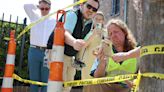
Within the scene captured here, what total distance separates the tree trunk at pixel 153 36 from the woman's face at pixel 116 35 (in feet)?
5.14

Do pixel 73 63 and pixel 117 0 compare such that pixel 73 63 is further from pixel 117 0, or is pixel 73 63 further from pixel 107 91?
pixel 117 0

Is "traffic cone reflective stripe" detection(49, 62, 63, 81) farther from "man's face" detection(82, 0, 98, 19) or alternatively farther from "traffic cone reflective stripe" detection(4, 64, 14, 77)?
"traffic cone reflective stripe" detection(4, 64, 14, 77)

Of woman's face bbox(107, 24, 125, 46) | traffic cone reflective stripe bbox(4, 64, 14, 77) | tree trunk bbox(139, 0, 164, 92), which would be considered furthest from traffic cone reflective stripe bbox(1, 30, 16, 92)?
tree trunk bbox(139, 0, 164, 92)

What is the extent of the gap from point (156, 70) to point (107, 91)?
5.14 feet

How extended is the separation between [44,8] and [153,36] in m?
3.66

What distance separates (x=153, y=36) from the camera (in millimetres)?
2293

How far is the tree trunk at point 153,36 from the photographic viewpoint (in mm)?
2246

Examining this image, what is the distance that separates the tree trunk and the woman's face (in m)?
1.57

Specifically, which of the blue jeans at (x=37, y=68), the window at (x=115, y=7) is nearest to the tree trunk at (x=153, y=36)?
the blue jeans at (x=37, y=68)

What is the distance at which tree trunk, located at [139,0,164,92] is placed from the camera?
225 cm

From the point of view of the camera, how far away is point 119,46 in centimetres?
393

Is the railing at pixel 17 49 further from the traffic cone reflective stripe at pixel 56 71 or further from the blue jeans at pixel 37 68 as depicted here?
the traffic cone reflective stripe at pixel 56 71

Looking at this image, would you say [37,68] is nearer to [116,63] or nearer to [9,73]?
[9,73]

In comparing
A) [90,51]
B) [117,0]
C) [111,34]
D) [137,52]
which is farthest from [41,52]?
[117,0]
